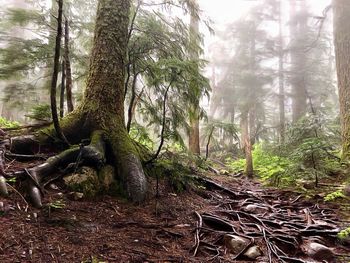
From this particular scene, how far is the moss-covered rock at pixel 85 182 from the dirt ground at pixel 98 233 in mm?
148

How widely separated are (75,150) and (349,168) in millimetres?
6538

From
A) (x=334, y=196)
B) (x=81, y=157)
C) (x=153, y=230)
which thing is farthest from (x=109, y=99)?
(x=334, y=196)

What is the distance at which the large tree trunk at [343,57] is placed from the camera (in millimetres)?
7640

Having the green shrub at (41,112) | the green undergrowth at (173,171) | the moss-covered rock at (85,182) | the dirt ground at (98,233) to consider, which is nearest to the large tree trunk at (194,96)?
the green undergrowth at (173,171)

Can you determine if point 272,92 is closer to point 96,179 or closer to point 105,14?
point 105,14

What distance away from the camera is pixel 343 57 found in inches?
319

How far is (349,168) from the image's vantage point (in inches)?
270

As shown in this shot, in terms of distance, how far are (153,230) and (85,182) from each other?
1258mm

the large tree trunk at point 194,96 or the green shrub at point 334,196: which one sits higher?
the large tree trunk at point 194,96

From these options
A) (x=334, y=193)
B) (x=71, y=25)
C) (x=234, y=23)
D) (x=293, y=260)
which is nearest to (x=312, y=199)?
(x=334, y=193)

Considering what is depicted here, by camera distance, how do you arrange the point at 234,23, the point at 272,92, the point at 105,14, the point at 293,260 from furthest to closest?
the point at 234,23 → the point at 272,92 → the point at 105,14 → the point at 293,260

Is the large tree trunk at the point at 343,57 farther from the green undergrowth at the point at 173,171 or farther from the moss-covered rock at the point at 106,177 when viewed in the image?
the moss-covered rock at the point at 106,177

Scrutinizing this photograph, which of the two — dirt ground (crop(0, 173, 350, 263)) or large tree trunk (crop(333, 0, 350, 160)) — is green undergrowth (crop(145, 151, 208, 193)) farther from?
large tree trunk (crop(333, 0, 350, 160))

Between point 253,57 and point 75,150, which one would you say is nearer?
point 75,150
